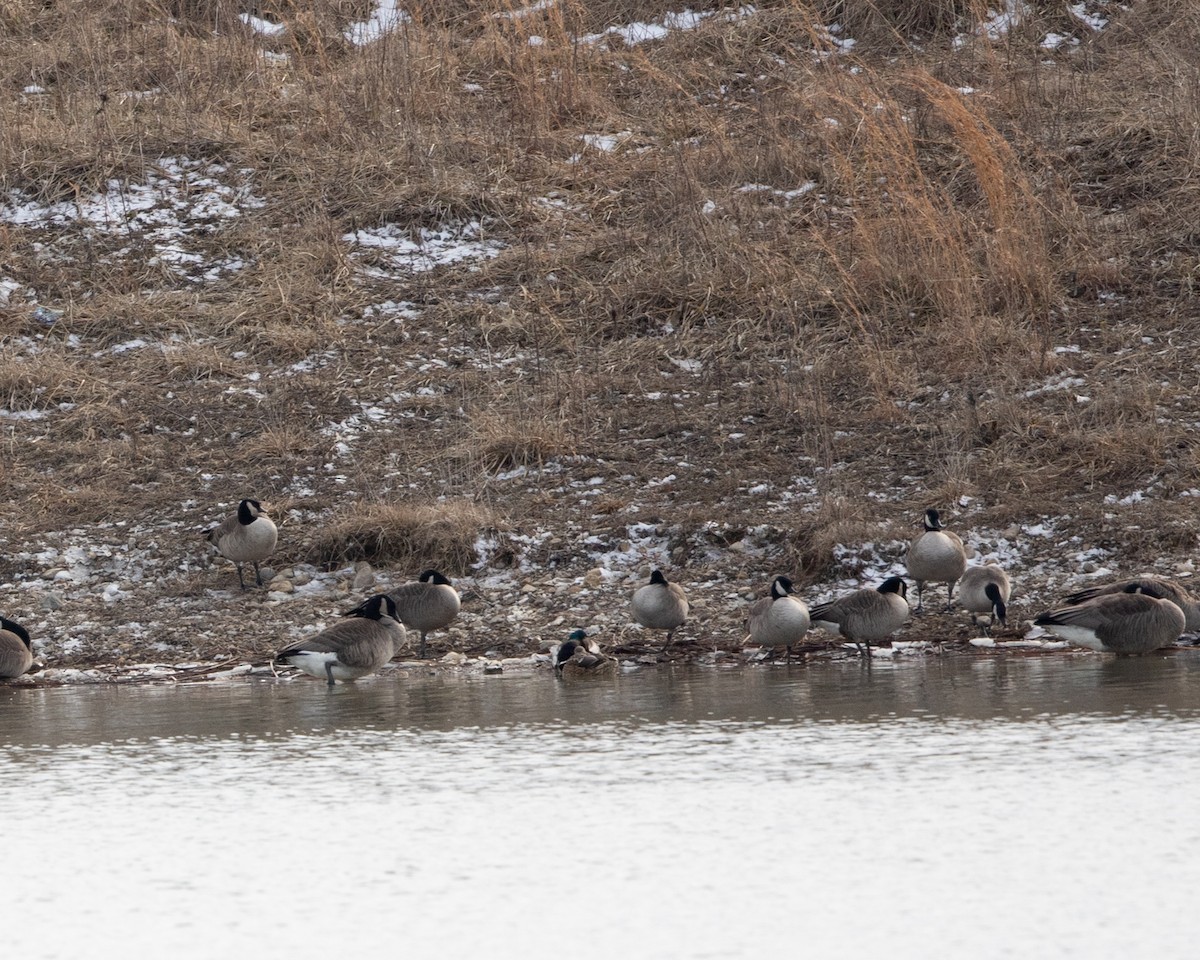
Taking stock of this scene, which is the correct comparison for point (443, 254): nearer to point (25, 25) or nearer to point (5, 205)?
point (5, 205)

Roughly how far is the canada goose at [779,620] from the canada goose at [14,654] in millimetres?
3791

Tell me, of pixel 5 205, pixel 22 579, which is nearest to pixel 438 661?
pixel 22 579

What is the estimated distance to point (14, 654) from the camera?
8398 mm

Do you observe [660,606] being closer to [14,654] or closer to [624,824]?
[14,654]

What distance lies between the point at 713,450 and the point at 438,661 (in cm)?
308

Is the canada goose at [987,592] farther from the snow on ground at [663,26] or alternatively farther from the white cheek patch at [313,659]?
the snow on ground at [663,26]

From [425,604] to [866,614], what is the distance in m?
2.38

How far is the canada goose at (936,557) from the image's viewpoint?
8.91 m

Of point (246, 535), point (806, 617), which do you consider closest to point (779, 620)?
point (806, 617)

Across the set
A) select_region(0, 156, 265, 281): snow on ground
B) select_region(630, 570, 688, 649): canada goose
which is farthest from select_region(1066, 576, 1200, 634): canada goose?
select_region(0, 156, 265, 281): snow on ground

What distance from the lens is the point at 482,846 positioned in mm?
4625

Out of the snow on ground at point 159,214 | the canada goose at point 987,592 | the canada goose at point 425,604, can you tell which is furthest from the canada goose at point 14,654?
the snow on ground at point 159,214

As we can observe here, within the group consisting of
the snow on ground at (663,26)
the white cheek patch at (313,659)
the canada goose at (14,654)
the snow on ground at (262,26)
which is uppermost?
the snow on ground at (262,26)

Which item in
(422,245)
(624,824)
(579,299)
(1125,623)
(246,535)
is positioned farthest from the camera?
(422,245)
